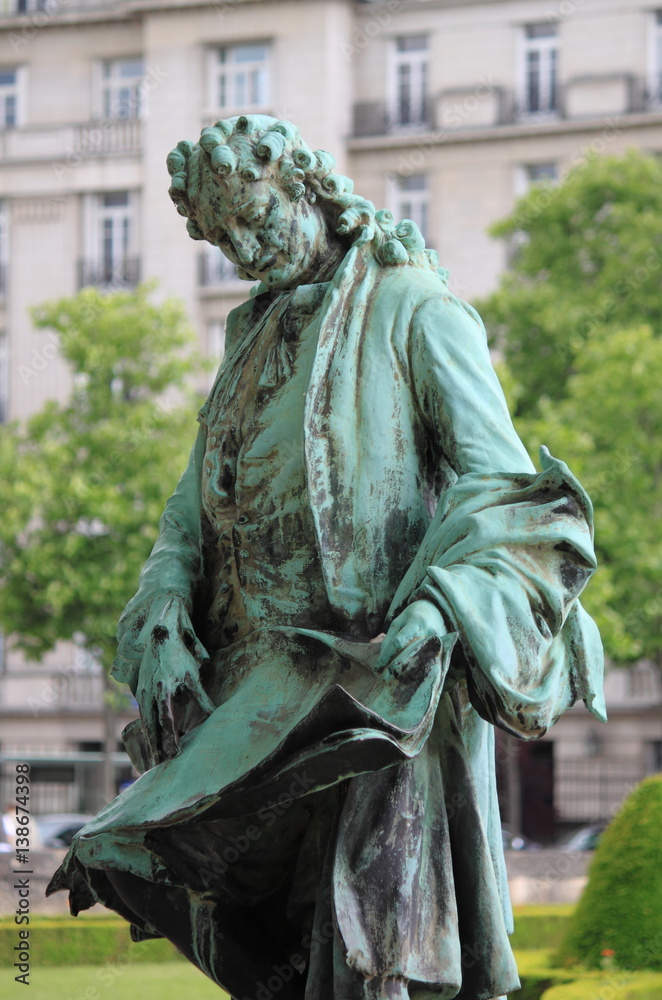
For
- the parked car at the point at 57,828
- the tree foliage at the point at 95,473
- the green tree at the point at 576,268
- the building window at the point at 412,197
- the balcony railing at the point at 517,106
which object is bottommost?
the parked car at the point at 57,828

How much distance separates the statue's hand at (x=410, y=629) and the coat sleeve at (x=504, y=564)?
29 millimetres

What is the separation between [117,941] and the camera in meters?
14.0

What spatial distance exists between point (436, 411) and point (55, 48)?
120 feet

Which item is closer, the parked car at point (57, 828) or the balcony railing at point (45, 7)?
the parked car at point (57, 828)

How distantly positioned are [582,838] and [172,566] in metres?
24.4

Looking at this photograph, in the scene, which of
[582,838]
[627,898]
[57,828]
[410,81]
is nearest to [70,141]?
[410,81]

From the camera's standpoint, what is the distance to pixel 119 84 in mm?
38562

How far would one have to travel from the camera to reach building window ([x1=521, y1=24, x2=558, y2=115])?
3647 cm

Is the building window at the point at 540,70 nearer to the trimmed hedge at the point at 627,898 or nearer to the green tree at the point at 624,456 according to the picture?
the green tree at the point at 624,456

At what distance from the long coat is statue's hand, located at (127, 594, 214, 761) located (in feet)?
0.19

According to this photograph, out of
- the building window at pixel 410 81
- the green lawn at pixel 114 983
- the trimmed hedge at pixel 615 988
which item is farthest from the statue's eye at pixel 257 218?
the building window at pixel 410 81

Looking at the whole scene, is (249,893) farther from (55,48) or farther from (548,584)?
(55,48)

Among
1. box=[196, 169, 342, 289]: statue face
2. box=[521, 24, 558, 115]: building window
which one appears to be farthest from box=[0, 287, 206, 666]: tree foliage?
box=[196, 169, 342, 289]: statue face

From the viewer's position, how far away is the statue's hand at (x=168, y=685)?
3812 millimetres
